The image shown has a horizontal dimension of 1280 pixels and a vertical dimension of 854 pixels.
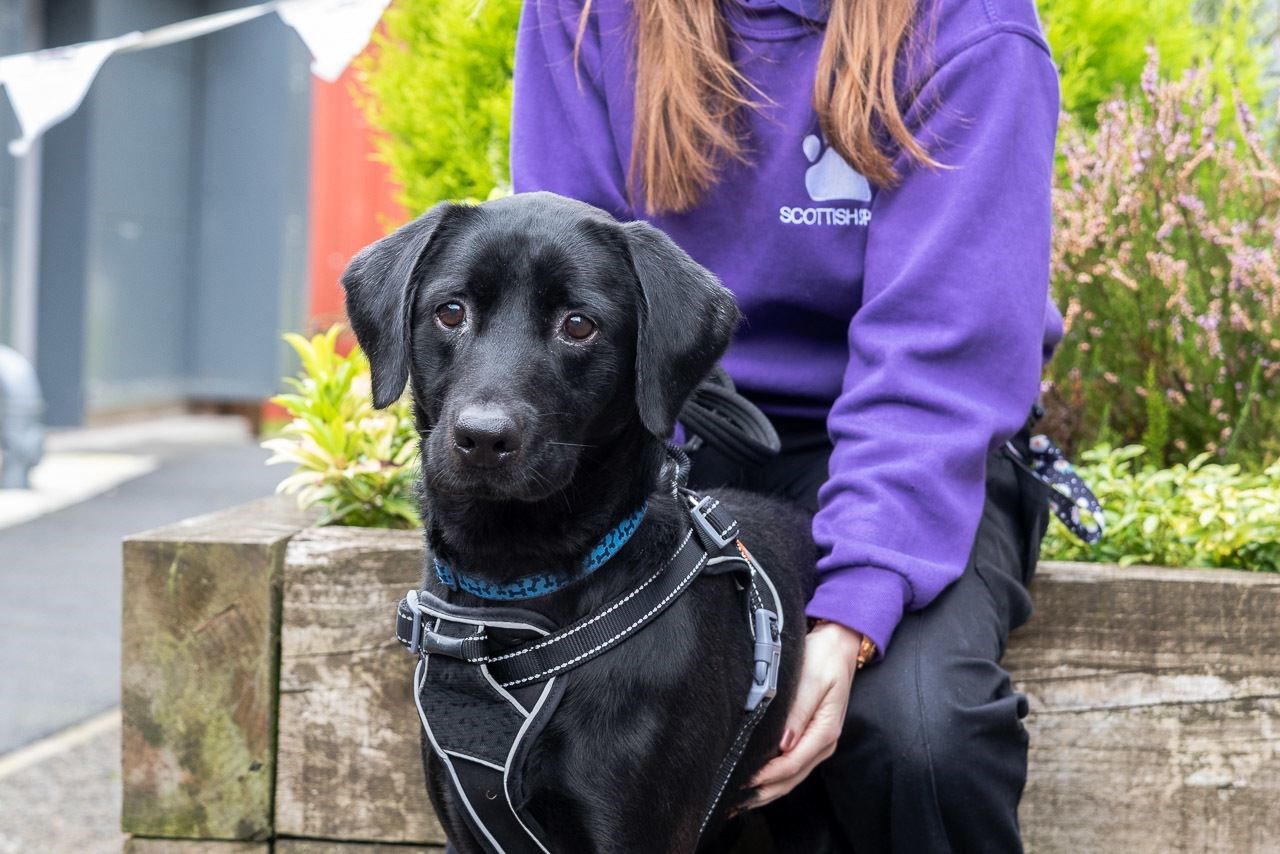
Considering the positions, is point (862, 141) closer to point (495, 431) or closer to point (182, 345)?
point (495, 431)

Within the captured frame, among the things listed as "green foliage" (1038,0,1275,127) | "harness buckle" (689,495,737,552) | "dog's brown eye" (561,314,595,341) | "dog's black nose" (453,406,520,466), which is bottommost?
"harness buckle" (689,495,737,552)

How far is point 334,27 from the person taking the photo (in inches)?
151

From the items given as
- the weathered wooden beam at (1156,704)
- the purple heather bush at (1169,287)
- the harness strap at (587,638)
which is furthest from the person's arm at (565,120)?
the purple heather bush at (1169,287)

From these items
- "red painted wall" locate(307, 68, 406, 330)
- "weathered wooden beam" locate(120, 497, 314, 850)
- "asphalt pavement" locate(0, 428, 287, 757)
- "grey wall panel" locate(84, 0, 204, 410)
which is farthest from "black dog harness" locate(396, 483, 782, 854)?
"red painted wall" locate(307, 68, 406, 330)

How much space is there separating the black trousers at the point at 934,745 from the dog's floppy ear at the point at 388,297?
850mm

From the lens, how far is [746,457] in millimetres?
2492

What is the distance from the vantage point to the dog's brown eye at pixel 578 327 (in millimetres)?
2006

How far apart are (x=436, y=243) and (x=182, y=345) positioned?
34.2ft

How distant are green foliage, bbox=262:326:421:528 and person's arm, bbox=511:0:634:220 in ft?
1.88

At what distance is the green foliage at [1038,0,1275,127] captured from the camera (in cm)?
456

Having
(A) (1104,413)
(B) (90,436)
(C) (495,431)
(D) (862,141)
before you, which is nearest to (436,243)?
(C) (495,431)

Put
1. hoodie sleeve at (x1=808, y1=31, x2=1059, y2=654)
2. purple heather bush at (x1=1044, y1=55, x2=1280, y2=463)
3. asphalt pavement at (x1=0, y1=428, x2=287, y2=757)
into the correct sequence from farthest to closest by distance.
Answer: asphalt pavement at (x1=0, y1=428, x2=287, y2=757) → purple heather bush at (x1=1044, y1=55, x2=1280, y2=463) → hoodie sleeve at (x1=808, y1=31, x2=1059, y2=654)

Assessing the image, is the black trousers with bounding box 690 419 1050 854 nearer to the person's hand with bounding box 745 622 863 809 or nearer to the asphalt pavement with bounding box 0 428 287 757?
the person's hand with bounding box 745 622 863 809

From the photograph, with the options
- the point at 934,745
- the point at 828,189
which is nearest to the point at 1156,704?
the point at 934,745
